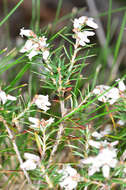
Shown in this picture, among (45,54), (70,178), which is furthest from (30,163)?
(45,54)

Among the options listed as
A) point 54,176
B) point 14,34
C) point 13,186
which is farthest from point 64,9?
point 54,176

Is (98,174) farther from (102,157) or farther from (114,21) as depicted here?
(114,21)

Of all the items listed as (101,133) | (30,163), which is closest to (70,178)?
(30,163)

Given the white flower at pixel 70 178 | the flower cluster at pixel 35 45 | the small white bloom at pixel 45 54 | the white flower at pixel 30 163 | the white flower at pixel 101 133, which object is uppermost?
the flower cluster at pixel 35 45

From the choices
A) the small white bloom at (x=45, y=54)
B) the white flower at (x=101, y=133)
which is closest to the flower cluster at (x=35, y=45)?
the small white bloom at (x=45, y=54)

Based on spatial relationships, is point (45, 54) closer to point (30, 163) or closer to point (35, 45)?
point (35, 45)

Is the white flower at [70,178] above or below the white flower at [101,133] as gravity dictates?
below

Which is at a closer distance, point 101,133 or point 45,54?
point 45,54

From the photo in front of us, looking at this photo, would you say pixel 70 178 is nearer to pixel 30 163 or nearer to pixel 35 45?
pixel 30 163

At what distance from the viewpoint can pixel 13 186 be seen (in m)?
0.80

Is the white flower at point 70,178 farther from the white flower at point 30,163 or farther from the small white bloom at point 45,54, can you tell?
the small white bloom at point 45,54

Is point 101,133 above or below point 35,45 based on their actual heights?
below

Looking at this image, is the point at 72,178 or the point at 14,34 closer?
the point at 72,178

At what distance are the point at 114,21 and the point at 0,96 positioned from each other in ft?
4.83
